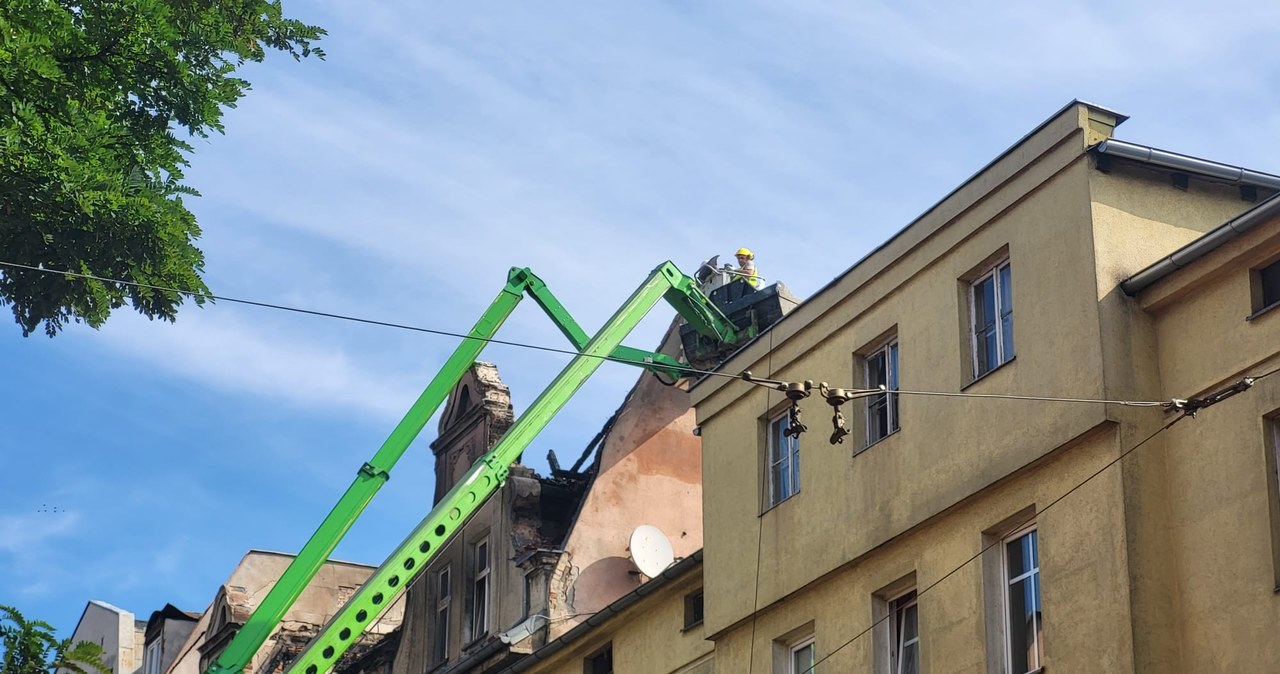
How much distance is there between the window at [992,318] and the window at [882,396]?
1.41 m

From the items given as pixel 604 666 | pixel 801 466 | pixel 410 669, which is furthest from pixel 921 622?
pixel 410 669

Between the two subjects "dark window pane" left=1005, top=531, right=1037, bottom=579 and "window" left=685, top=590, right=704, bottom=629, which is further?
"window" left=685, top=590, right=704, bottom=629

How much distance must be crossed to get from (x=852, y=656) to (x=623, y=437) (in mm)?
12080

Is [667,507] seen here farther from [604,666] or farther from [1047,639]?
[1047,639]

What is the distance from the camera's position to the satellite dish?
30375 mm

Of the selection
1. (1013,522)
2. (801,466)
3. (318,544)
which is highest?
(318,544)

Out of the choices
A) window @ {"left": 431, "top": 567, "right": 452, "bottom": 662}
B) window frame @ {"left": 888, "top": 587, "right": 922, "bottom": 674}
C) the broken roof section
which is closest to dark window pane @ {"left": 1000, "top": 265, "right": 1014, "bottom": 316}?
window frame @ {"left": 888, "top": 587, "right": 922, "bottom": 674}

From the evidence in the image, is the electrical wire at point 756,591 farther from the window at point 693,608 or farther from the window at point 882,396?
the window at point 693,608

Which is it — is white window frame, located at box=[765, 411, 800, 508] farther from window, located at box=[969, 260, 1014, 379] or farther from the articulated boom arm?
the articulated boom arm

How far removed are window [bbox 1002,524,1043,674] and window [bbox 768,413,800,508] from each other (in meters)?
3.92

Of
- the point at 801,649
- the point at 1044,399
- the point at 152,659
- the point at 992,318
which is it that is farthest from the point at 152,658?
the point at 1044,399

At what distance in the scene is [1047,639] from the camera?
1711 centimetres

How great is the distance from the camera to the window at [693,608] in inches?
985

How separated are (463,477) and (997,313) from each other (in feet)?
47.4
